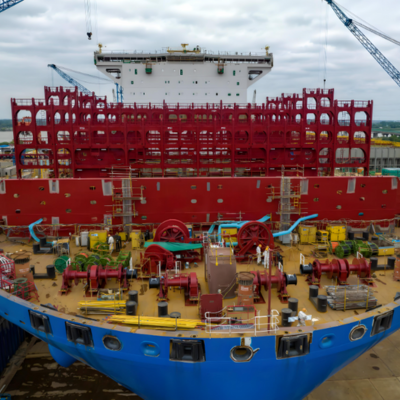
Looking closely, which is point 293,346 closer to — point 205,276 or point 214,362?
point 214,362

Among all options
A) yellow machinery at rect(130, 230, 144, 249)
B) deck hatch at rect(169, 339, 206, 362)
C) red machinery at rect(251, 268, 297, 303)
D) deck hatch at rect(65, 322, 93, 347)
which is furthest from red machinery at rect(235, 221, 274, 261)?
deck hatch at rect(65, 322, 93, 347)

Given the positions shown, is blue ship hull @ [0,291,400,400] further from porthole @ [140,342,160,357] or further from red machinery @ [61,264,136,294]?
red machinery @ [61,264,136,294]

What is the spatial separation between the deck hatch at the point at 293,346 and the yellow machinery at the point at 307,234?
22.7ft

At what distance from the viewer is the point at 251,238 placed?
39.6 ft

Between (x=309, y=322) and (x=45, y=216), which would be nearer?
(x=309, y=322)

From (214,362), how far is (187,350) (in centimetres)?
61

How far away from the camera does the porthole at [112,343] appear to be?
296 inches

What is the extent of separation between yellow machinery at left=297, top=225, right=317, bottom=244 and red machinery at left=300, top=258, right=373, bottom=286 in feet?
11.3

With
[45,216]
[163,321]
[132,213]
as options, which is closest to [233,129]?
[132,213]

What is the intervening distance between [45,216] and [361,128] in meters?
22.6

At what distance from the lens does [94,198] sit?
1459 centimetres

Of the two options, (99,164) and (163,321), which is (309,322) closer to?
(163,321)

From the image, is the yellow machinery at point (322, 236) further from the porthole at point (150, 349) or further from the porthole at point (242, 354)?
the porthole at point (150, 349)

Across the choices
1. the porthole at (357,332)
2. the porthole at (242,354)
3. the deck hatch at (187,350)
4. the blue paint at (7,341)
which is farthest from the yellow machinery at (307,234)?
the blue paint at (7,341)
